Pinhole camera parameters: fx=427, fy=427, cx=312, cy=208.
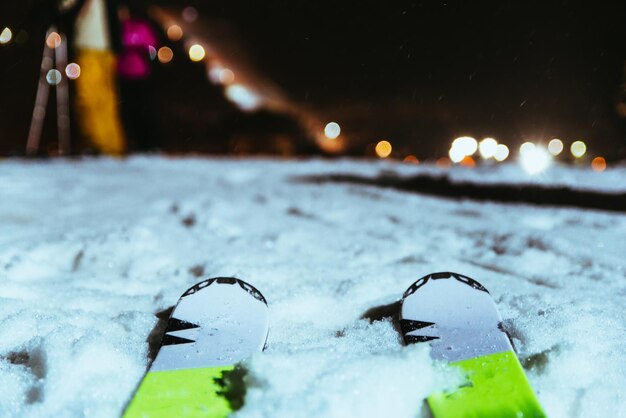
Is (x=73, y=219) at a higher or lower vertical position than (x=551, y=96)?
lower

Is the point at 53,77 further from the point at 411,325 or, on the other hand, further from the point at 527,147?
the point at 527,147

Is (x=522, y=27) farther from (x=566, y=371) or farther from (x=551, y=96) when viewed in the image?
(x=566, y=371)

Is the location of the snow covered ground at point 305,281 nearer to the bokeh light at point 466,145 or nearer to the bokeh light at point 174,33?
the bokeh light at point 174,33

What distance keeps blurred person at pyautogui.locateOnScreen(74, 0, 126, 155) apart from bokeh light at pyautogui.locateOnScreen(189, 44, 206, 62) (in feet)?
9.87

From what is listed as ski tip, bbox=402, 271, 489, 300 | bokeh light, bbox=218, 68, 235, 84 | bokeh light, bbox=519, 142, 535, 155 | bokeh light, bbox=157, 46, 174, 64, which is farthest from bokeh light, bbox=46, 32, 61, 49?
bokeh light, bbox=519, 142, 535, 155

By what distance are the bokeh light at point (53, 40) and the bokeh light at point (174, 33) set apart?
3.51m

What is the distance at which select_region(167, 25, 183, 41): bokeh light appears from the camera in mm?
9466

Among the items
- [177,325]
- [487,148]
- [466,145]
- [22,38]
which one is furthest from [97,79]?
[487,148]

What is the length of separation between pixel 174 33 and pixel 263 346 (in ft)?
32.1

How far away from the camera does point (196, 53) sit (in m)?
10.2

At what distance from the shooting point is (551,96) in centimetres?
652

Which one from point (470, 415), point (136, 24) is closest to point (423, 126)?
point (136, 24)

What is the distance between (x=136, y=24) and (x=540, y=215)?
6914mm

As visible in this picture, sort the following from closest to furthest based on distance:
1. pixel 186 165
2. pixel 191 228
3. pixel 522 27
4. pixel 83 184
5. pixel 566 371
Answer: pixel 566 371 < pixel 191 228 < pixel 83 184 < pixel 186 165 < pixel 522 27
